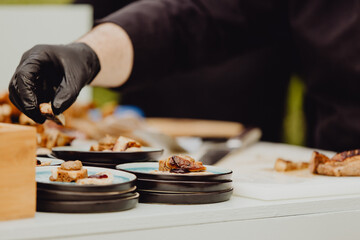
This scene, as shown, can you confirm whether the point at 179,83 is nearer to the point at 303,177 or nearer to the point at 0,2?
the point at 0,2

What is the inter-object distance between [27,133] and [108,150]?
33 cm

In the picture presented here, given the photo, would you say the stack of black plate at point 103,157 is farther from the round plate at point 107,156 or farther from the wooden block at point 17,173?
the wooden block at point 17,173

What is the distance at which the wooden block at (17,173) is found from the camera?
81 cm

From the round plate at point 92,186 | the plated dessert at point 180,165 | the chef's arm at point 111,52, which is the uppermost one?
the chef's arm at point 111,52

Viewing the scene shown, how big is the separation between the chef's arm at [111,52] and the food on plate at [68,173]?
25.3 inches

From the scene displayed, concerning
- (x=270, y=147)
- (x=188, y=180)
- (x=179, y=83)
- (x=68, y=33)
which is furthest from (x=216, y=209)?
(x=179, y=83)

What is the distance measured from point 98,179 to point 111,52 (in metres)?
0.79

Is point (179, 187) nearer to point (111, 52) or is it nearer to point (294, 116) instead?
point (111, 52)

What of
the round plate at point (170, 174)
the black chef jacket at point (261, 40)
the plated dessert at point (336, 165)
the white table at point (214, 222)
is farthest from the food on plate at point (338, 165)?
the black chef jacket at point (261, 40)

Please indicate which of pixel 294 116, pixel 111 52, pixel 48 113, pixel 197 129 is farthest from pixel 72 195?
pixel 294 116

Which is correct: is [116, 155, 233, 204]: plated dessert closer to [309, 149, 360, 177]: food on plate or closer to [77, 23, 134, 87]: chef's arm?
[309, 149, 360, 177]: food on plate

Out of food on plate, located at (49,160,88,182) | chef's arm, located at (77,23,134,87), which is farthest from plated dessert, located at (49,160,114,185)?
chef's arm, located at (77,23,134,87)

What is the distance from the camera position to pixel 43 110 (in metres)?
1.10

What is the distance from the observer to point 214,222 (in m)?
0.93
